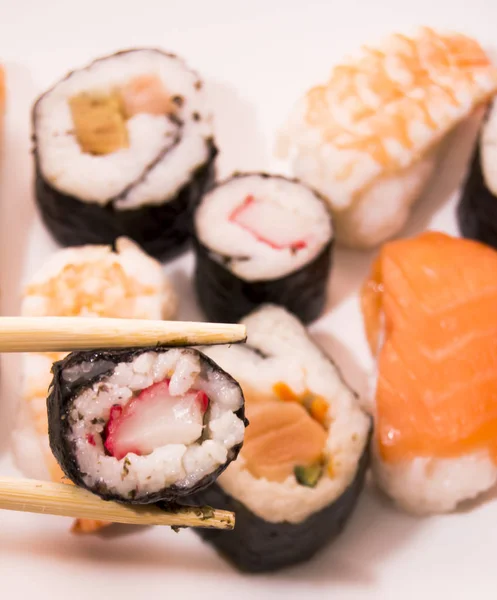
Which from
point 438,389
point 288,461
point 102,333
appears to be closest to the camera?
point 102,333

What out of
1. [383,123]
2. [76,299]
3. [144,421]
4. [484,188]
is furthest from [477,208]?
[144,421]

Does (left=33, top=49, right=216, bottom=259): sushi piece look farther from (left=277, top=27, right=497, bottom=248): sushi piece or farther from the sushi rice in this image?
(left=277, top=27, right=497, bottom=248): sushi piece

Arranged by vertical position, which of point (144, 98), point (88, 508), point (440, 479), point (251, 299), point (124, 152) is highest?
point (144, 98)

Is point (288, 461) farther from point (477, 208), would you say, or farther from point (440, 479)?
point (477, 208)

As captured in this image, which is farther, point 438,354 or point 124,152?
point 124,152

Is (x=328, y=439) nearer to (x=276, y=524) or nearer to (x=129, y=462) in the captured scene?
(x=276, y=524)

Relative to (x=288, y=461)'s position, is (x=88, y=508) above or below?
above

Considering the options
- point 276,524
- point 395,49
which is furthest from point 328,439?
point 395,49
